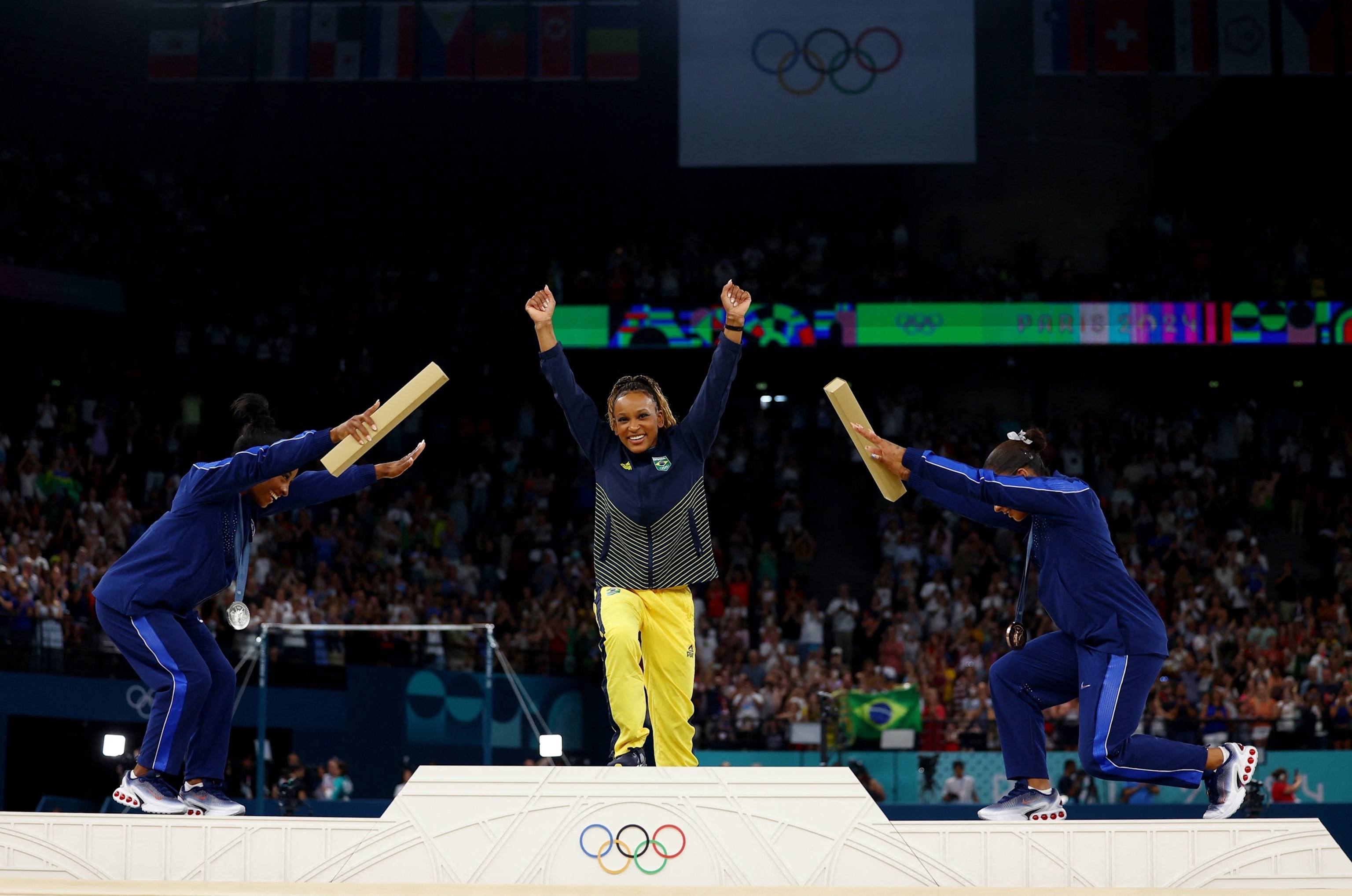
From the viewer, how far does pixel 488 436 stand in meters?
24.0

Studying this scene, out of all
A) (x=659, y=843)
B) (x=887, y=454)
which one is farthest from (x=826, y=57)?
(x=659, y=843)

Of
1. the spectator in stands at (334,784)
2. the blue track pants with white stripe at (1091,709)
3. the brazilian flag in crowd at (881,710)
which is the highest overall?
the blue track pants with white stripe at (1091,709)

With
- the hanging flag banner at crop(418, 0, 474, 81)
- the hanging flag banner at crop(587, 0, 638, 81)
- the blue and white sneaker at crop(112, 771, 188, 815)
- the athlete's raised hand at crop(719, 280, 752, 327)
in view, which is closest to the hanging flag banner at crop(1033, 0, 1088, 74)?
the hanging flag banner at crop(587, 0, 638, 81)

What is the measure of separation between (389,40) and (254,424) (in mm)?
19356

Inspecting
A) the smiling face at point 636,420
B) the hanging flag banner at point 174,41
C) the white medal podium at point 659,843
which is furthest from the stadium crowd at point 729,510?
the white medal podium at point 659,843

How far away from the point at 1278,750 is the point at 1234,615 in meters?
5.15

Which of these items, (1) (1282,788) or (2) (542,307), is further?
(1) (1282,788)

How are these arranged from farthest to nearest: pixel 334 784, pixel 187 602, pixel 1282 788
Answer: pixel 334 784 → pixel 1282 788 → pixel 187 602

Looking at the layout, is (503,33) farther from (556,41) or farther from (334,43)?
(334,43)

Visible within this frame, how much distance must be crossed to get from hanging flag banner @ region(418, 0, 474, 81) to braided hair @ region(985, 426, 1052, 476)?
65.4 feet

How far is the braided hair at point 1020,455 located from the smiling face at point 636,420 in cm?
160

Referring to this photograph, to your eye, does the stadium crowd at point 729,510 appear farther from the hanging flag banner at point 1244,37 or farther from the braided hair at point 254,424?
the braided hair at point 254,424

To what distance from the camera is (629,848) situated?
524cm

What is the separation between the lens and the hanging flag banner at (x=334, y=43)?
80.4ft
